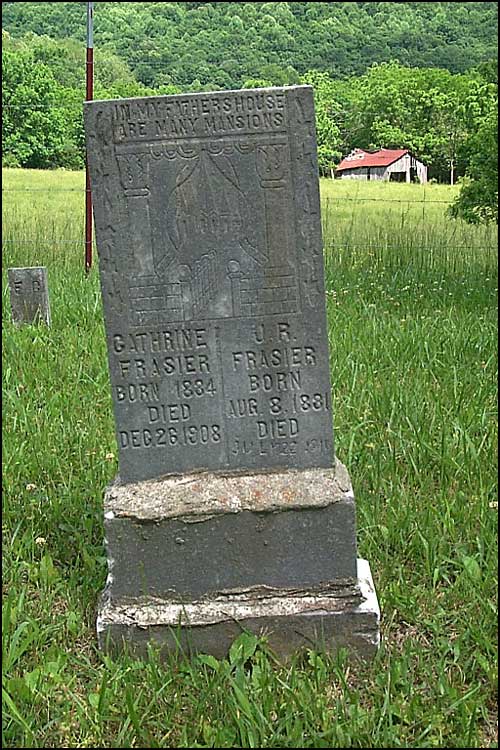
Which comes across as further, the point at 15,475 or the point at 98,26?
the point at 98,26

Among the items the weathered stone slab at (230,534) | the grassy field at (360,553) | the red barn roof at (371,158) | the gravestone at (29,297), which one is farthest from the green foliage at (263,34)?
the weathered stone slab at (230,534)

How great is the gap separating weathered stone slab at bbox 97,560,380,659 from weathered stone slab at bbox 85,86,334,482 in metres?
0.47

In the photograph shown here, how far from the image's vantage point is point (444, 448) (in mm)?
3869

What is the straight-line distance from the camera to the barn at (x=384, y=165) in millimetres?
11078

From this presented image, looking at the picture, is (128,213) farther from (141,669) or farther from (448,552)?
(448,552)

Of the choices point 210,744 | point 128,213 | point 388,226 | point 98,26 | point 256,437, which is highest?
point 98,26

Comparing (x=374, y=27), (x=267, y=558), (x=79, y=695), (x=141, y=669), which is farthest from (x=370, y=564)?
(x=374, y=27)

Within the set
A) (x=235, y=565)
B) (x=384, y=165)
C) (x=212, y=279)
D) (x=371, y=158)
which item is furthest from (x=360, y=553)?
(x=384, y=165)

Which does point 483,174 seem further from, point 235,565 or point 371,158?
point 235,565

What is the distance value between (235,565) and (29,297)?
4112 mm

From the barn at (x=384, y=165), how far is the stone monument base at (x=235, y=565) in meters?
8.48

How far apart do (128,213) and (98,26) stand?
29.0 feet

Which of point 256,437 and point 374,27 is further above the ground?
point 374,27

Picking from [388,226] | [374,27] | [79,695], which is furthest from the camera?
[374,27]
